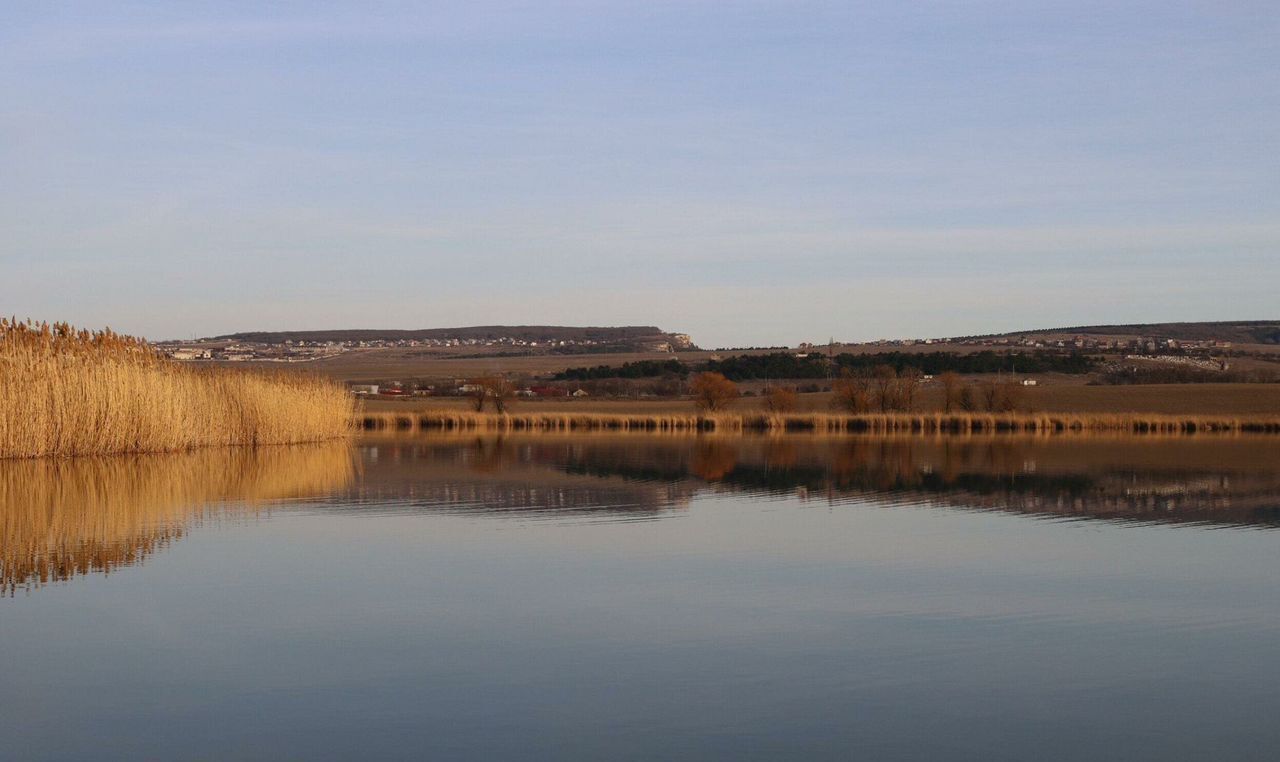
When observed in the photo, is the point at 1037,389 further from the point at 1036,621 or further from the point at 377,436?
the point at 1036,621

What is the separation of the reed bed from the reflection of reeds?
1742cm

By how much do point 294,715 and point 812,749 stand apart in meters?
2.17

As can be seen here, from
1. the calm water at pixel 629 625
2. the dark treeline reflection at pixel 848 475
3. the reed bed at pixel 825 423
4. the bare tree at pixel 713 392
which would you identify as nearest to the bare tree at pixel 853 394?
the reed bed at pixel 825 423

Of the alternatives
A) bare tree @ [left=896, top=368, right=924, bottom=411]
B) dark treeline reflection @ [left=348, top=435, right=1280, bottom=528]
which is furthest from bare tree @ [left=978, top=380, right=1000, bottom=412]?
dark treeline reflection @ [left=348, top=435, right=1280, bottom=528]

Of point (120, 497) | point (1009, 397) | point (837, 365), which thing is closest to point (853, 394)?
point (1009, 397)

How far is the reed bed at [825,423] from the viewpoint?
133ft

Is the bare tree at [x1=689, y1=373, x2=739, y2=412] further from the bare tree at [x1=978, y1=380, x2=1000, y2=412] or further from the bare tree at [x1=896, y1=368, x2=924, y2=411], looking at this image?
the bare tree at [x1=978, y1=380, x2=1000, y2=412]

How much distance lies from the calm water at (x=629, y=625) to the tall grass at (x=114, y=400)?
179 inches

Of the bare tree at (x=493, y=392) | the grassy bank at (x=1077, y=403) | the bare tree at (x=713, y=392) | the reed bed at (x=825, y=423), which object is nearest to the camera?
the reed bed at (x=825, y=423)

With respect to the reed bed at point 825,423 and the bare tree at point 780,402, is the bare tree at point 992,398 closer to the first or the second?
the reed bed at point 825,423

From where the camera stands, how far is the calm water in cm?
579

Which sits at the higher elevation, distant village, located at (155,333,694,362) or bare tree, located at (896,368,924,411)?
distant village, located at (155,333,694,362)

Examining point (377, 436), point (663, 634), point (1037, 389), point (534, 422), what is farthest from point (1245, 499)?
point (1037, 389)

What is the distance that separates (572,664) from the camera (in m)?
7.00
